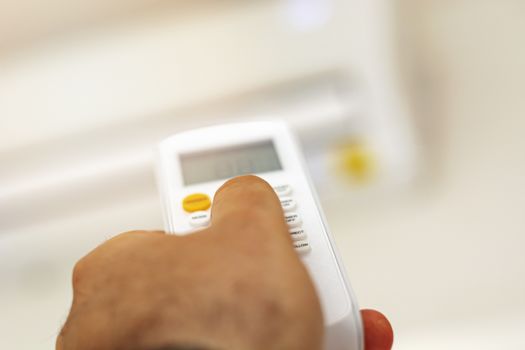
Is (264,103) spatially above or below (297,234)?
above

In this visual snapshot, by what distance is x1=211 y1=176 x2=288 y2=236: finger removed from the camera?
0.30 m

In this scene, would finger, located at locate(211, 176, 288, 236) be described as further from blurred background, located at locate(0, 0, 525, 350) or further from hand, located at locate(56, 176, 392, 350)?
blurred background, located at locate(0, 0, 525, 350)

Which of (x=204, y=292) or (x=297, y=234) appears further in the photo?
(x=297, y=234)

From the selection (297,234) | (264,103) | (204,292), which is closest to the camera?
(204,292)

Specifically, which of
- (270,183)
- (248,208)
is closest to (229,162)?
(270,183)

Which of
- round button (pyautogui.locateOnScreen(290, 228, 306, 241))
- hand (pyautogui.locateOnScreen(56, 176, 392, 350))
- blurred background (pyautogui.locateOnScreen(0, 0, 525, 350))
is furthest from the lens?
blurred background (pyautogui.locateOnScreen(0, 0, 525, 350))

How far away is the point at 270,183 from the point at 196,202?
6cm

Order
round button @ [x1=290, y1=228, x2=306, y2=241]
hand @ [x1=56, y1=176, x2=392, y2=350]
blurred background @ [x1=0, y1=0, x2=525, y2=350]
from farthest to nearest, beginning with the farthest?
blurred background @ [x1=0, y1=0, x2=525, y2=350], round button @ [x1=290, y1=228, x2=306, y2=241], hand @ [x1=56, y1=176, x2=392, y2=350]

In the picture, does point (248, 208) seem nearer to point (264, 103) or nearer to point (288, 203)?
point (288, 203)

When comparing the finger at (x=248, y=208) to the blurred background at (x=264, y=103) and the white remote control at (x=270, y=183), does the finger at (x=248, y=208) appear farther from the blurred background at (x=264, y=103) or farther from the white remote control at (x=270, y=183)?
the blurred background at (x=264, y=103)

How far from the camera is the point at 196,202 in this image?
412mm

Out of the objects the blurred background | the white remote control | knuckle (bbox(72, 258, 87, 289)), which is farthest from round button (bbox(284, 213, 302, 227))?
the blurred background

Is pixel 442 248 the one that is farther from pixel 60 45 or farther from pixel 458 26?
pixel 60 45

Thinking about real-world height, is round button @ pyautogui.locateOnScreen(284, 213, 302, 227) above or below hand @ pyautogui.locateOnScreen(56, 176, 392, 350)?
above
